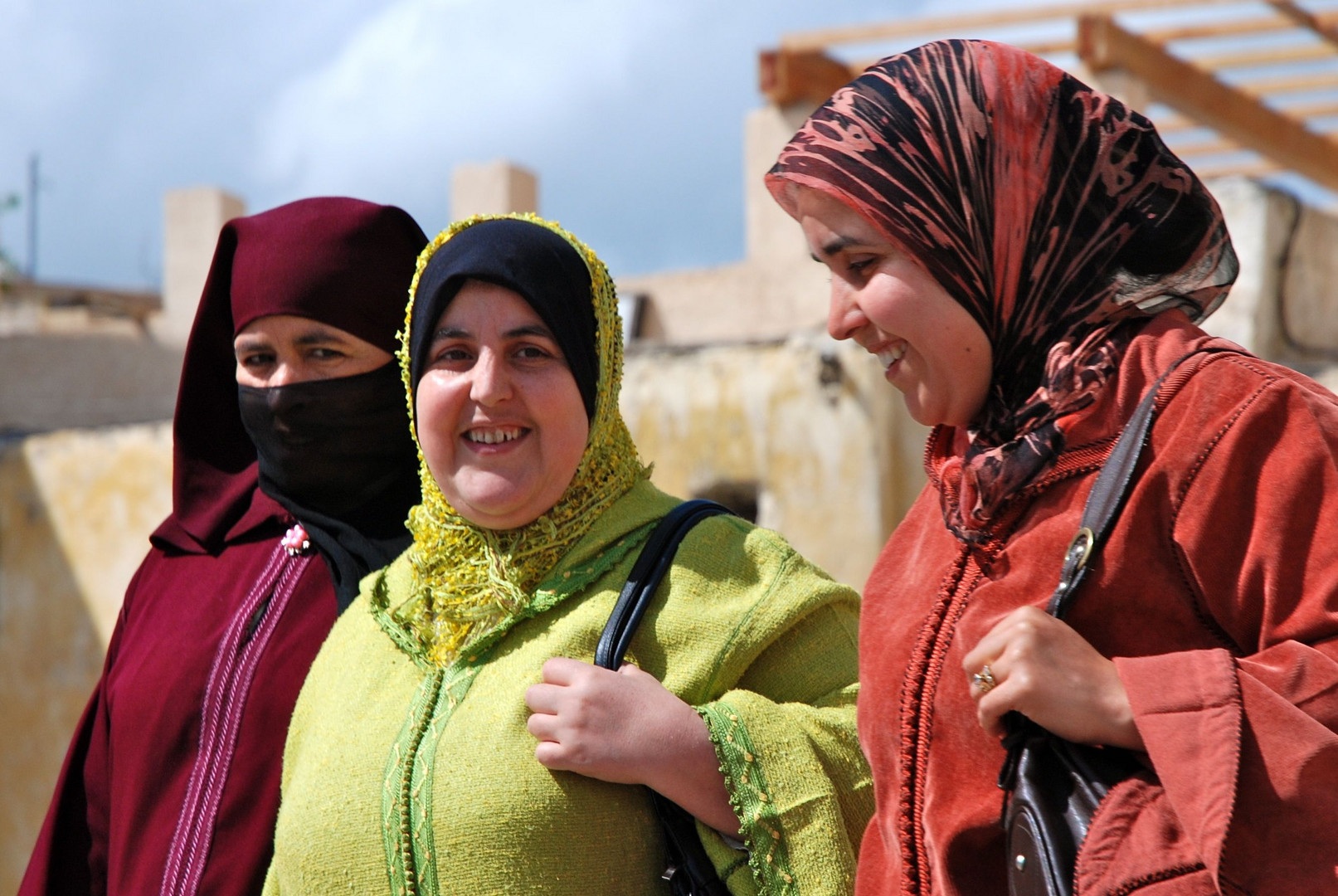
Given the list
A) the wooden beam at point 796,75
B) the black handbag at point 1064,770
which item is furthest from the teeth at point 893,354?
the wooden beam at point 796,75

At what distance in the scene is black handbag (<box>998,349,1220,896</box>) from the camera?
151 centimetres

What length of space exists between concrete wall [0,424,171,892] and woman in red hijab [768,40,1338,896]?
24.2 ft

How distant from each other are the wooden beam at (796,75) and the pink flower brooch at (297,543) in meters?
8.02

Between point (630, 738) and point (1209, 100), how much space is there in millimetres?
9702

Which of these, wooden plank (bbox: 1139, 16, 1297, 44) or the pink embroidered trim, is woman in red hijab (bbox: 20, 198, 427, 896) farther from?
wooden plank (bbox: 1139, 16, 1297, 44)

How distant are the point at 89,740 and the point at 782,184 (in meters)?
1.96

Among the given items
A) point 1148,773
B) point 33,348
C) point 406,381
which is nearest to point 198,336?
point 406,381

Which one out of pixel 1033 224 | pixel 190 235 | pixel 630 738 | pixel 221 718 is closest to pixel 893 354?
pixel 1033 224

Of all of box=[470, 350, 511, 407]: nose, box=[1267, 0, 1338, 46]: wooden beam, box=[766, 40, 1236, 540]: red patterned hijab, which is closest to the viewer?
box=[766, 40, 1236, 540]: red patterned hijab

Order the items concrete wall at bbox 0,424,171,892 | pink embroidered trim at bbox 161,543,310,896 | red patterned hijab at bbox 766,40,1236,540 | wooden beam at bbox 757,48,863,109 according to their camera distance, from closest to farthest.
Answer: red patterned hijab at bbox 766,40,1236,540
pink embroidered trim at bbox 161,543,310,896
concrete wall at bbox 0,424,171,892
wooden beam at bbox 757,48,863,109

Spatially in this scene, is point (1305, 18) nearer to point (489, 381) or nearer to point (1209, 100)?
point (1209, 100)

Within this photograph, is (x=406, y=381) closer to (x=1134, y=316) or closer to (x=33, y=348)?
(x=1134, y=316)

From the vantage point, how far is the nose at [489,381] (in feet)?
7.36

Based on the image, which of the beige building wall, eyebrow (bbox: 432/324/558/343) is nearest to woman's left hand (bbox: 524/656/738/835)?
eyebrow (bbox: 432/324/558/343)
